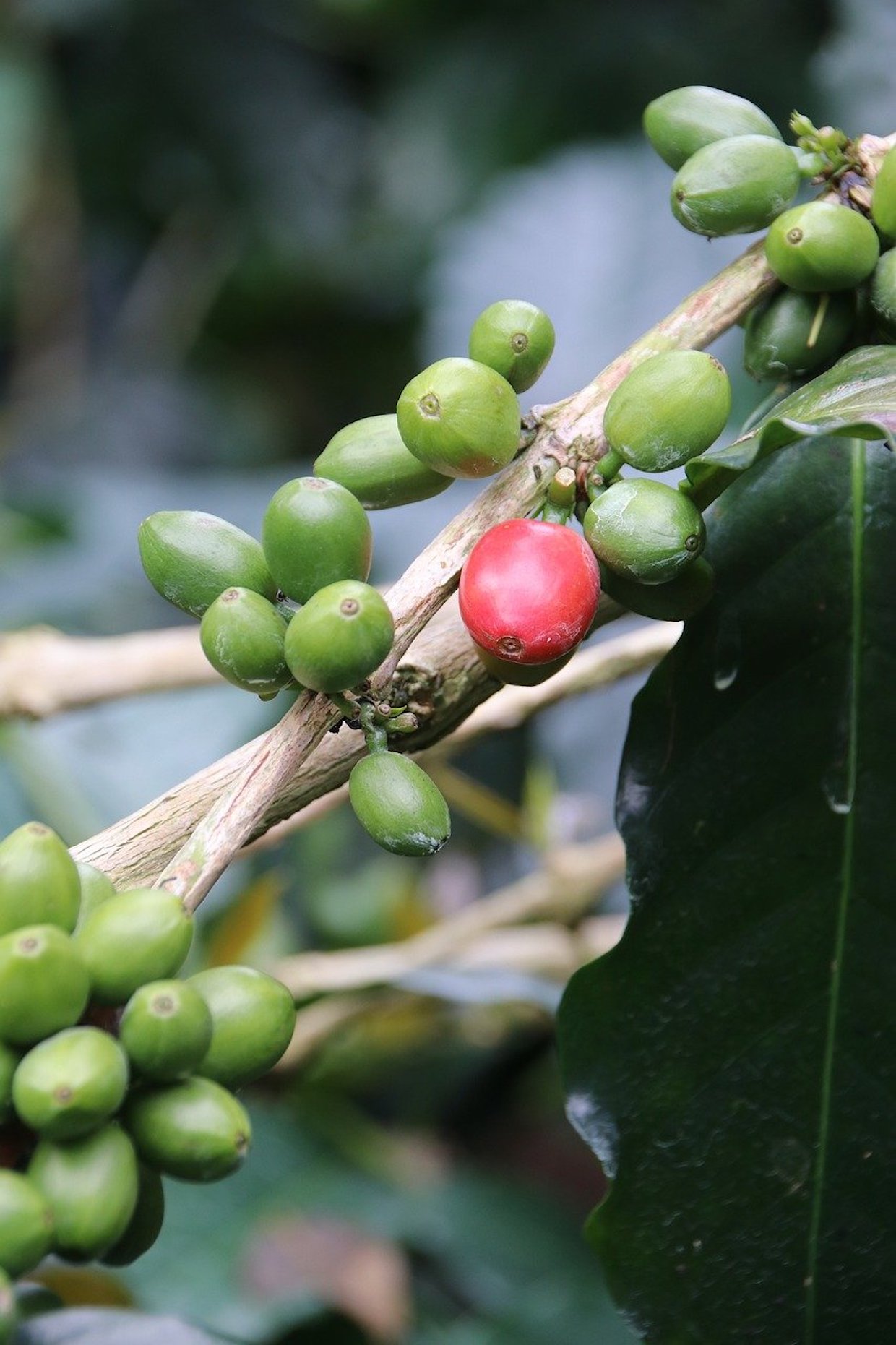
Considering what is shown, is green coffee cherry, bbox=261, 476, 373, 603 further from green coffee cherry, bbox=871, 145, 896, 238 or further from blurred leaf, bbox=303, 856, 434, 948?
blurred leaf, bbox=303, 856, 434, 948

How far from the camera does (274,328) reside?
3316 millimetres

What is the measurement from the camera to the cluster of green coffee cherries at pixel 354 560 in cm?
60

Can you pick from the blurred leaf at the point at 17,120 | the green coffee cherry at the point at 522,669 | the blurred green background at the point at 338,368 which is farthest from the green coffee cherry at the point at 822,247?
the blurred leaf at the point at 17,120

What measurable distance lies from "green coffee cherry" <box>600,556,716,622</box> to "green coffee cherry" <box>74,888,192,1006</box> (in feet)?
0.95

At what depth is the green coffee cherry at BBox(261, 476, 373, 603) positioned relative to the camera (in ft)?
2.04

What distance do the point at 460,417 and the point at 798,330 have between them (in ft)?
0.76

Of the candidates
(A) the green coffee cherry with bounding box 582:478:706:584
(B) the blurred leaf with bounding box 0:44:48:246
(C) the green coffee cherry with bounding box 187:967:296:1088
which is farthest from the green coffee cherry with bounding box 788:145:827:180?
(B) the blurred leaf with bounding box 0:44:48:246

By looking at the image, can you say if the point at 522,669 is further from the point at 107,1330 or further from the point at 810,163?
the point at 107,1330

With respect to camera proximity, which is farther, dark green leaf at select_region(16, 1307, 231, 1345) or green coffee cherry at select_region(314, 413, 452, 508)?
dark green leaf at select_region(16, 1307, 231, 1345)

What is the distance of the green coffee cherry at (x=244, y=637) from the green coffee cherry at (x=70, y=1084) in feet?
0.61

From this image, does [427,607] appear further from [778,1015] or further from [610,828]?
[610,828]

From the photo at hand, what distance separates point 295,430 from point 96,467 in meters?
0.55

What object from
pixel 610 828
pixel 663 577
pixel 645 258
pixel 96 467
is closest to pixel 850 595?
pixel 663 577

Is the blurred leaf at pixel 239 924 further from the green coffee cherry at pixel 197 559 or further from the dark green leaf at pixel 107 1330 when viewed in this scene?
the green coffee cherry at pixel 197 559
